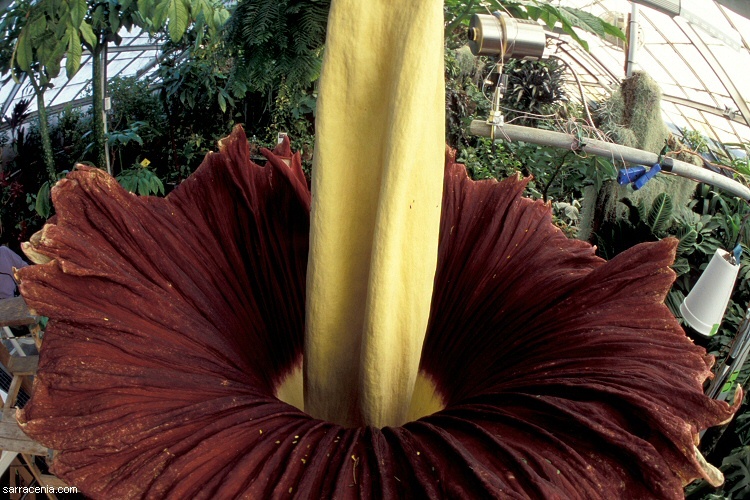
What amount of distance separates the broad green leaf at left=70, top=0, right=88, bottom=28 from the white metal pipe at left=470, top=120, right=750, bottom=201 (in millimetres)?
1606

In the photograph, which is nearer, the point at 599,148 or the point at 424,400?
the point at 424,400

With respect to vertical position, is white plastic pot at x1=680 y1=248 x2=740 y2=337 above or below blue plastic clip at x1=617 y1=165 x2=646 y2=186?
below

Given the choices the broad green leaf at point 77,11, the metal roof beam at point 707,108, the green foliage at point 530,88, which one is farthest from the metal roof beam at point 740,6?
the metal roof beam at point 707,108

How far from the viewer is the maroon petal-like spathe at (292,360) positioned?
18.3 inches

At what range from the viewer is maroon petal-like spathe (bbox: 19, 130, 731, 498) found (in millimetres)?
466

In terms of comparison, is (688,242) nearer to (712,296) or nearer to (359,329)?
(712,296)

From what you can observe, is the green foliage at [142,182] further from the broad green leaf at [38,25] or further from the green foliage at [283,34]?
the green foliage at [283,34]

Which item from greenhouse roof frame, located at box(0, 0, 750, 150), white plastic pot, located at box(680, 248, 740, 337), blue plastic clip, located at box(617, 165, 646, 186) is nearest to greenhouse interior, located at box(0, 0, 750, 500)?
white plastic pot, located at box(680, 248, 740, 337)

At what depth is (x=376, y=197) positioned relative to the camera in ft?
1.99

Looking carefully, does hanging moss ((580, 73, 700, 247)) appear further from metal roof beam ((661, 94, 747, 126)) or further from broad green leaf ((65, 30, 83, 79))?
metal roof beam ((661, 94, 747, 126))

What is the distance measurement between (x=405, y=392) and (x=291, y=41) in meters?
1.39

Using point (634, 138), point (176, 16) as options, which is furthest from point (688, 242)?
point (176, 16)

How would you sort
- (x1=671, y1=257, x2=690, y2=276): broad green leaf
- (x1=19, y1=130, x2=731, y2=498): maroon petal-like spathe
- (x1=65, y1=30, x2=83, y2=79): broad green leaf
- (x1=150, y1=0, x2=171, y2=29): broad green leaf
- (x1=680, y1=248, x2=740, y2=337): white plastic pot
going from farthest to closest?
(x1=671, y1=257, x2=690, y2=276): broad green leaf < (x1=65, y1=30, x2=83, y2=79): broad green leaf < (x1=150, y1=0, x2=171, y2=29): broad green leaf < (x1=680, y1=248, x2=740, y2=337): white plastic pot < (x1=19, y1=130, x2=731, y2=498): maroon petal-like spathe

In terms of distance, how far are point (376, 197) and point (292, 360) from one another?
1.03 ft
